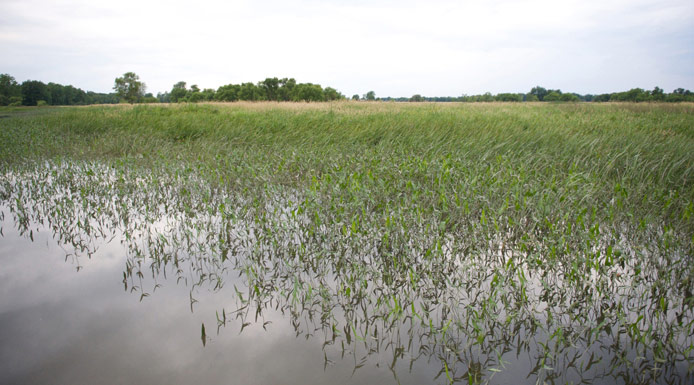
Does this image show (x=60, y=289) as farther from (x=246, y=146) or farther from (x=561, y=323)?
(x=246, y=146)

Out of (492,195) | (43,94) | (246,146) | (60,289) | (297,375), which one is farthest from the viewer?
(43,94)

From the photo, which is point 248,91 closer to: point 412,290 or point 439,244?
point 439,244

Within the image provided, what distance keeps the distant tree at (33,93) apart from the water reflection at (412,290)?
260ft

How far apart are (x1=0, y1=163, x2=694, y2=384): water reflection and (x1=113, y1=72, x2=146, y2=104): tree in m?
86.0

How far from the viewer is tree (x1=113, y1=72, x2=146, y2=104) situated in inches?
3036

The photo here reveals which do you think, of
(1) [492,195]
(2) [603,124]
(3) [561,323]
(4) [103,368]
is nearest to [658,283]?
(3) [561,323]

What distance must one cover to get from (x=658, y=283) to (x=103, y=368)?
15.4 feet

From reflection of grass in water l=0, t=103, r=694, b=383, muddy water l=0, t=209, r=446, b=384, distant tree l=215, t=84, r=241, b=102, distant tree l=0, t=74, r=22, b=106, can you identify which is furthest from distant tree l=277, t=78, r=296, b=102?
muddy water l=0, t=209, r=446, b=384

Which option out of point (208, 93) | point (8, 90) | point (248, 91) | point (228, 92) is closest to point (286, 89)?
point (248, 91)

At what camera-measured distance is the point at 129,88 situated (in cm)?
7800

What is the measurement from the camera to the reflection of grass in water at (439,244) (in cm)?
286

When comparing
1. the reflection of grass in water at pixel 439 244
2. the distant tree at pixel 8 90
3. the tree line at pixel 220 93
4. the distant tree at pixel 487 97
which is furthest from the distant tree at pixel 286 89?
the reflection of grass in water at pixel 439 244

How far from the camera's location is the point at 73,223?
544 cm

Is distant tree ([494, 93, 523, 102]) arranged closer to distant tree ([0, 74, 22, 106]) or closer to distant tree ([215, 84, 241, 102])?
distant tree ([215, 84, 241, 102])
